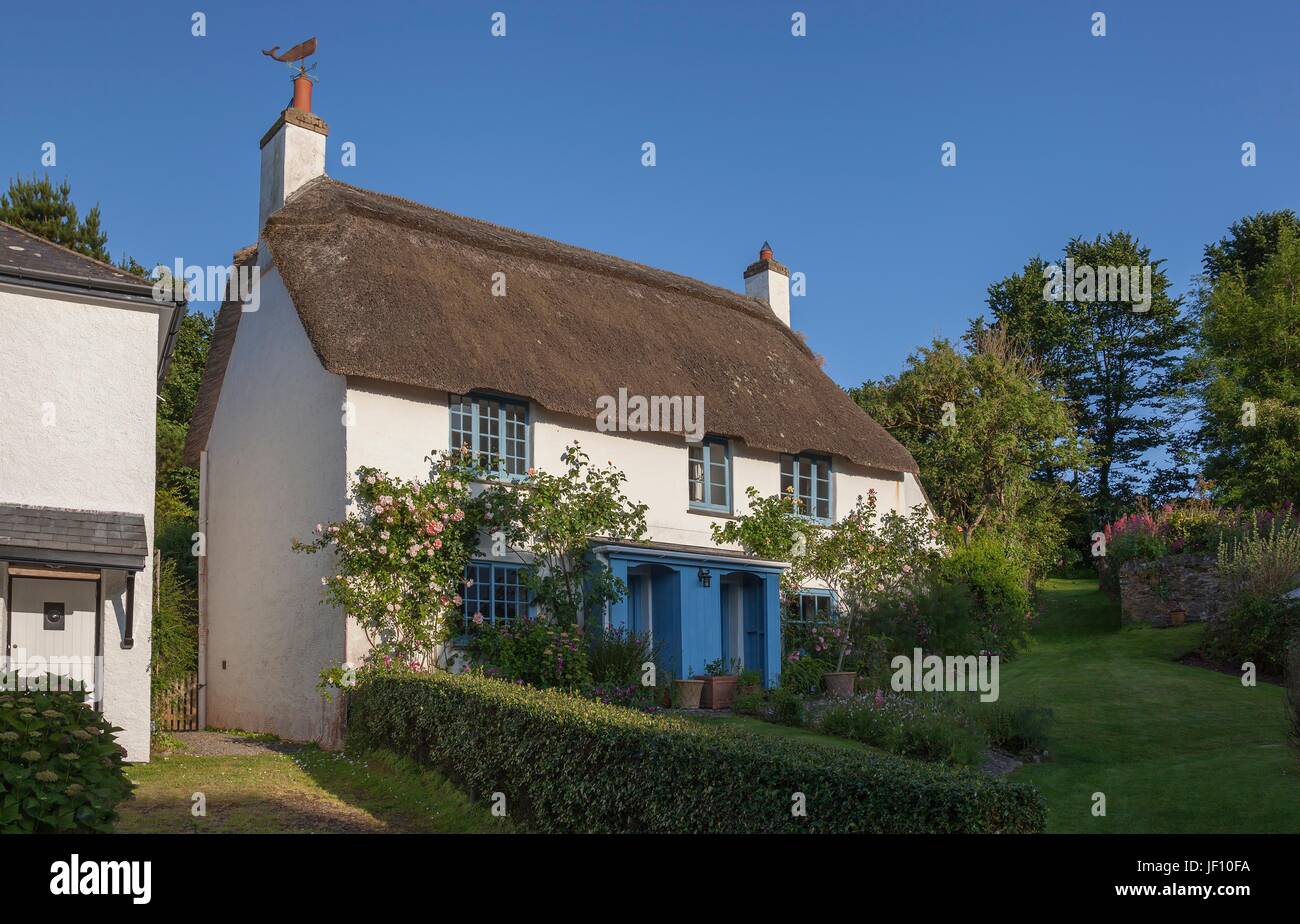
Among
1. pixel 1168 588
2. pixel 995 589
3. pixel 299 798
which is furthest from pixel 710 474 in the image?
pixel 299 798

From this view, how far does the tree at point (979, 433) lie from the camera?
26.5m

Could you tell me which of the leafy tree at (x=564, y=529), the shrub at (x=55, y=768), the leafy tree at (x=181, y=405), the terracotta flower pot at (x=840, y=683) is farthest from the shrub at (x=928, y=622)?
the leafy tree at (x=181, y=405)

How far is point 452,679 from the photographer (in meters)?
11.9

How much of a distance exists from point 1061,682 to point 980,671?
4.27 ft

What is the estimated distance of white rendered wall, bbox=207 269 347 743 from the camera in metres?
15.1

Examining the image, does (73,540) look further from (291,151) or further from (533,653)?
(291,151)

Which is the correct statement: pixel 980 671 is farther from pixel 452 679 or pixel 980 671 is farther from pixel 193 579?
pixel 193 579

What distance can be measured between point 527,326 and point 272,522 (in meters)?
4.64

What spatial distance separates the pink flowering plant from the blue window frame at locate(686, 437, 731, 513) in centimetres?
468

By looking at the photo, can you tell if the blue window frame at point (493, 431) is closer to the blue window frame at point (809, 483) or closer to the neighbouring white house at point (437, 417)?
the neighbouring white house at point (437, 417)

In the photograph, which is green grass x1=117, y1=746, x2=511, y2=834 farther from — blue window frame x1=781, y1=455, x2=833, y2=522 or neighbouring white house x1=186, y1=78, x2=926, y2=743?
blue window frame x1=781, y1=455, x2=833, y2=522

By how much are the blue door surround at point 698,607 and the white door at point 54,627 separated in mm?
6456

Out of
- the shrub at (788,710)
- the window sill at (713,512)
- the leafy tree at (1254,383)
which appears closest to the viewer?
the shrub at (788,710)

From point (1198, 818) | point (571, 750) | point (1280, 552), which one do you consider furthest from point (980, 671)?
point (571, 750)
